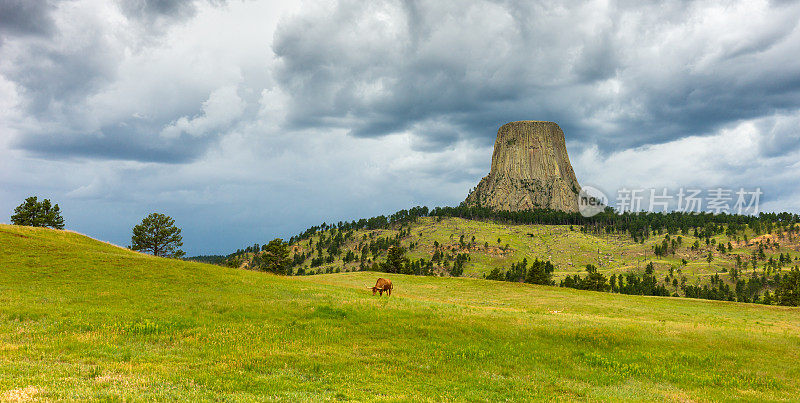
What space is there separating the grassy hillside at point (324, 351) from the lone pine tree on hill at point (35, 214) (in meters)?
82.5

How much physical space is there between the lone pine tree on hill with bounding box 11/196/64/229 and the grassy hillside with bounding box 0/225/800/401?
82.5 m

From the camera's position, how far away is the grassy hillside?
46.2ft

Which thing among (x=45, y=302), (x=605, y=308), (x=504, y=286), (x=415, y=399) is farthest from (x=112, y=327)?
(x=504, y=286)

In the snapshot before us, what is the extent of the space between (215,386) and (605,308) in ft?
163

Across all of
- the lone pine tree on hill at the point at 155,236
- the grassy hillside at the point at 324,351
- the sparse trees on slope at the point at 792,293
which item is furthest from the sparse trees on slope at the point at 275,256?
the sparse trees on slope at the point at 792,293

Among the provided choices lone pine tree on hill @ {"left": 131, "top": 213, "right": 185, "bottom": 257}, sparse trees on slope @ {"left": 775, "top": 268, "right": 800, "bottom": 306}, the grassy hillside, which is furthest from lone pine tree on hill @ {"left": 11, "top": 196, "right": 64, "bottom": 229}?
sparse trees on slope @ {"left": 775, "top": 268, "right": 800, "bottom": 306}

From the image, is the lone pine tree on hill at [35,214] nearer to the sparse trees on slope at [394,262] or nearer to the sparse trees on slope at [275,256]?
the sparse trees on slope at [275,256]

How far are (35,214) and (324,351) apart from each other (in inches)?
4677

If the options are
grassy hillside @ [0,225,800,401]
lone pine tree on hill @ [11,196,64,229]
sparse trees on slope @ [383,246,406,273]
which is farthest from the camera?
sparse trees on slope @ [383,246,406,273]

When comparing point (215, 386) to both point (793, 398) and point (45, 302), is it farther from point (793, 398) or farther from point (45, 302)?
point (793, 398)

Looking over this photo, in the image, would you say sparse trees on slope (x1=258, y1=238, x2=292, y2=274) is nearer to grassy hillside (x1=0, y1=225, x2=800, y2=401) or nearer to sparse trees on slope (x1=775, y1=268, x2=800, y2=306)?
grassy hillside (x1=0, y1=225, x2=800, y2=401)

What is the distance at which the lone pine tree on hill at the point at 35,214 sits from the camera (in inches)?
3792

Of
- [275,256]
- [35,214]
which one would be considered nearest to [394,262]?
[275,256]

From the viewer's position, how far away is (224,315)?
25.2m
